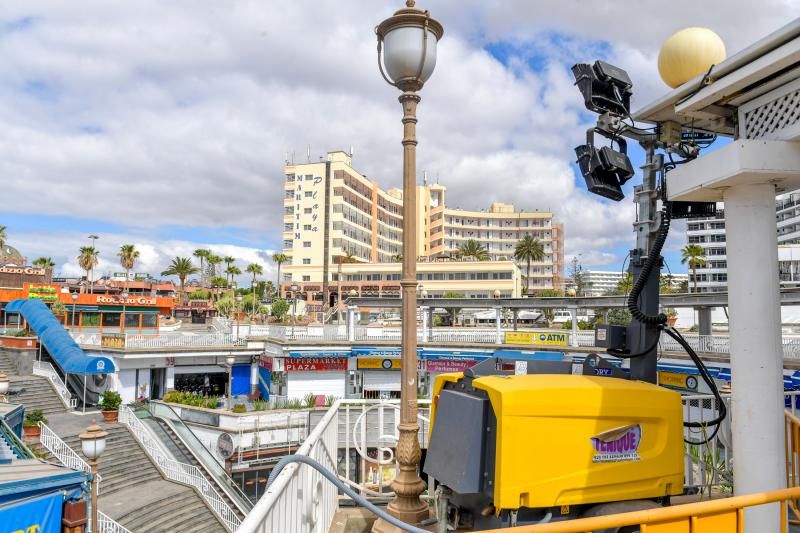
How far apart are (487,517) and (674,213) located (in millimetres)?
3492

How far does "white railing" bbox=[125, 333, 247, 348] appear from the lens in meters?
28.6

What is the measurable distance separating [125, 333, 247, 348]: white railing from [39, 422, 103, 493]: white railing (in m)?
9.80

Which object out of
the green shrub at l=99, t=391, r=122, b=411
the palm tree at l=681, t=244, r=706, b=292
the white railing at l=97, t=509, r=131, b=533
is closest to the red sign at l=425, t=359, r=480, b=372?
the green shrub at l=99, t=391, r=122, b=411

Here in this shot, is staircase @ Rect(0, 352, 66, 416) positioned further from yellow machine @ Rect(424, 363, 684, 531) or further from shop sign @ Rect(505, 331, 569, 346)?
yellow machine @ Rect(424, 363, 684, 531)

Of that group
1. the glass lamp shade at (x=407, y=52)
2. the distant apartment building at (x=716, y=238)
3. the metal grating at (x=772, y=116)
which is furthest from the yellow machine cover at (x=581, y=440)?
the distant apartment building at (x=716, y=238)

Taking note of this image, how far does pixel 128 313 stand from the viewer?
36.2 m

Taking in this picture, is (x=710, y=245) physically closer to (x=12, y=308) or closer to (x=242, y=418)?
(x=242, y=418)

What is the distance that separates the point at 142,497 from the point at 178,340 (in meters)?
13.3

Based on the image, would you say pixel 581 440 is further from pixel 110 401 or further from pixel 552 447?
pixel 110 401

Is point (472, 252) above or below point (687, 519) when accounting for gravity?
above

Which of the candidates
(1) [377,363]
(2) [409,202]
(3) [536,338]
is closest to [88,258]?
(1) [377,363]

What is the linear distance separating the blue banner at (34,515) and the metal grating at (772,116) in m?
12.7

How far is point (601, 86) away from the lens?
516cm

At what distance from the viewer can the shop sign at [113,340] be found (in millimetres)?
28156
